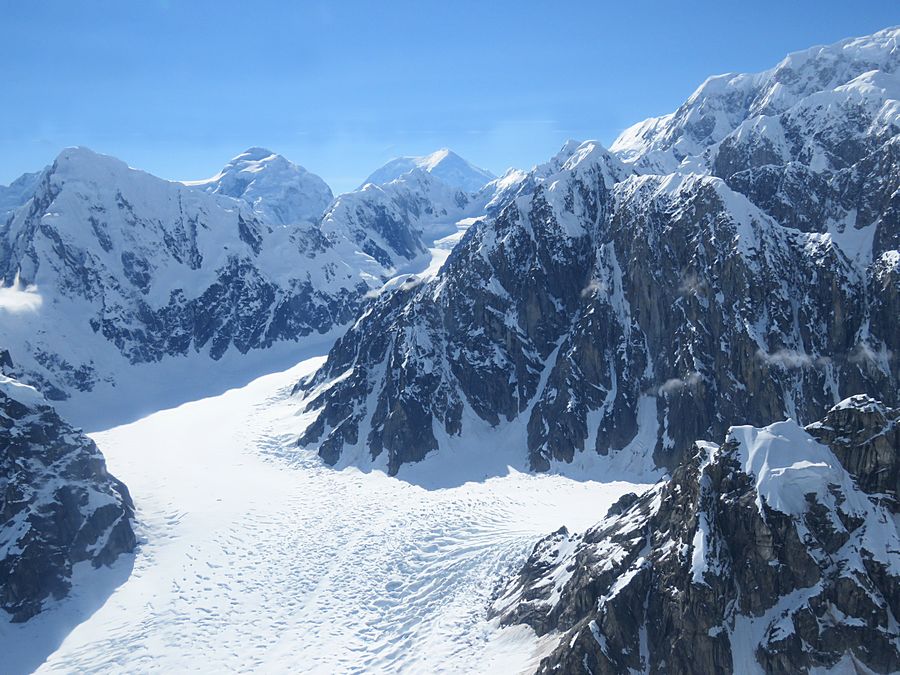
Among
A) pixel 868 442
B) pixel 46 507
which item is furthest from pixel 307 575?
pixel 868 442

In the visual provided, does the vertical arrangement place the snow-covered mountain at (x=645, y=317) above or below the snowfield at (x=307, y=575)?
above

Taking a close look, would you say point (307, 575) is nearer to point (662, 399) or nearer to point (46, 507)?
point (46, 507)

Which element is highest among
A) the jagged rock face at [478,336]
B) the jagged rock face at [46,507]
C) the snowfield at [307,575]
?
the jagged rock face at [478,336]

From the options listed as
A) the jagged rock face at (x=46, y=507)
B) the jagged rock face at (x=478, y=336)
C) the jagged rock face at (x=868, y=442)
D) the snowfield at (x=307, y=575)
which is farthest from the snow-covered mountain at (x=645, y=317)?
the jagged rock face at (x=868, y=442)

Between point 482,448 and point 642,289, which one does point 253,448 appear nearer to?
point 482,448

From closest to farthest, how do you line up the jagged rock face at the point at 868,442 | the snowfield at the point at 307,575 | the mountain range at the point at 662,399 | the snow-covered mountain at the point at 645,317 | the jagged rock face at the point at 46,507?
the mountain range at the point at 662,399
the jagged rock face at the point at 868,442
the snowfield at the point at 307,575
the jagged rock face at the point at 46,507
the snow-covered mountain at the point at 645,317

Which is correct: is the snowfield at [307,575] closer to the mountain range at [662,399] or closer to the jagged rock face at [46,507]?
the jagged rock face at [46,507]

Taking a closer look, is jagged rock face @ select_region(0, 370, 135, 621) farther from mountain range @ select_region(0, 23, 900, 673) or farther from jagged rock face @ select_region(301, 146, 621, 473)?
jagged rock face @ select_region(301, 146, 621, 473)

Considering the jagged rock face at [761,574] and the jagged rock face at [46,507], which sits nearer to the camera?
the jagged rock face at [761,574]
